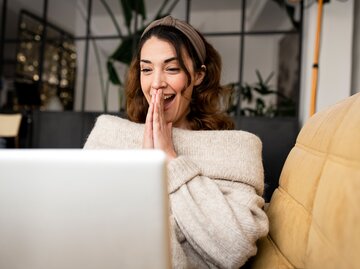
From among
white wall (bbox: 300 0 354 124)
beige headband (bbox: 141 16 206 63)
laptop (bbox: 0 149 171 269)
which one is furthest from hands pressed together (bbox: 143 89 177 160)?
white wall (bbox: 300 0 354 124)

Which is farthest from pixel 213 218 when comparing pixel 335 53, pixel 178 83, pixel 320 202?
pixel 335 53

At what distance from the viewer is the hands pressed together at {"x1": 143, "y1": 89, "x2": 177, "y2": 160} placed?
93 cm

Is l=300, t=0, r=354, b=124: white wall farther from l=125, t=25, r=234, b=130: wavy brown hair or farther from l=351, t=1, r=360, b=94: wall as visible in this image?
l=125, t=25, r=234, b=130: wavy brown hair

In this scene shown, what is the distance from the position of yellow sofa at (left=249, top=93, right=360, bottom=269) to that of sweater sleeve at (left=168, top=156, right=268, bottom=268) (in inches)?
2.6

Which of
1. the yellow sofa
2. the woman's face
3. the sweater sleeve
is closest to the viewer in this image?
the yellow sofa

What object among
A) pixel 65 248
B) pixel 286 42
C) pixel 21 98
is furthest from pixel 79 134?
pixel 65 248

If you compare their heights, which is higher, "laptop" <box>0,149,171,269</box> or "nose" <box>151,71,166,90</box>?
"nose" <box>151,71,166,90</box>

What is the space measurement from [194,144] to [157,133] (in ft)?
0.40

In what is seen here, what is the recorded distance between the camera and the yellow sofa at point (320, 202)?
1.75 ft

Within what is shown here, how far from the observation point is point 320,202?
2.10 feet

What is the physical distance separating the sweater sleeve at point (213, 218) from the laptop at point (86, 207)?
0.32 meters

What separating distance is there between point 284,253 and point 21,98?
3.92 m

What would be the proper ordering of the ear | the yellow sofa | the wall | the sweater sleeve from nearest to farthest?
the yellow sofa < the sweater sleeve < the ear < the wall

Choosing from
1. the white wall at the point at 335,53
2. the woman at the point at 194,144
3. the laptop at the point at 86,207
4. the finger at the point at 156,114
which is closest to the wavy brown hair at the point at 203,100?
the woman at the point at 194,144
